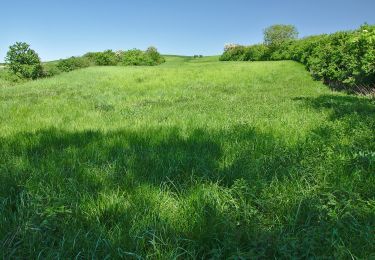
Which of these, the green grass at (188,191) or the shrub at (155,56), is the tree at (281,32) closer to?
the shrub at (155,56)

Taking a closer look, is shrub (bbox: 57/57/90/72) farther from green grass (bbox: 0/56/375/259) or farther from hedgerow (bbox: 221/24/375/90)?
green grass (bbox: 0/56/375/259)

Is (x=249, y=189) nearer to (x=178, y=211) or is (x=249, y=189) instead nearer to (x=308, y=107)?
(x=178, y=211)

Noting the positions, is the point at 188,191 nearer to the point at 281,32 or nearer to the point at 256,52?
the point at 256,52

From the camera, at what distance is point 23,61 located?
47.7 metres

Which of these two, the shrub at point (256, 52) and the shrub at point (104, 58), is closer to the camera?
the shrub at point (256, 52)

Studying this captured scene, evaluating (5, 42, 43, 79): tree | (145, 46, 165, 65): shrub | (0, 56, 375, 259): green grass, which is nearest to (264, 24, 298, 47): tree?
(145, 46, 165, 65): shrub

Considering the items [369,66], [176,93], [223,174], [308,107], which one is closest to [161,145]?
[223,174]

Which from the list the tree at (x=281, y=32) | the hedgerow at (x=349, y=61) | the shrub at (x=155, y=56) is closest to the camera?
the hedgerow at (x=349, y=61)

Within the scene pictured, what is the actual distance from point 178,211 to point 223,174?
943mm

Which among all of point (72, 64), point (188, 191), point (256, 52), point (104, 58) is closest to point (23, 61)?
point (72, 64)

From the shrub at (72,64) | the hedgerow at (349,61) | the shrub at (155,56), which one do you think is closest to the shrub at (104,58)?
the shrub at (72,64)

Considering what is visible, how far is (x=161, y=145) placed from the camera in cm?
494

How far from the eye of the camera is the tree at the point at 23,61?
4659cm

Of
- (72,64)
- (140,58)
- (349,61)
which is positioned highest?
(349,61)
